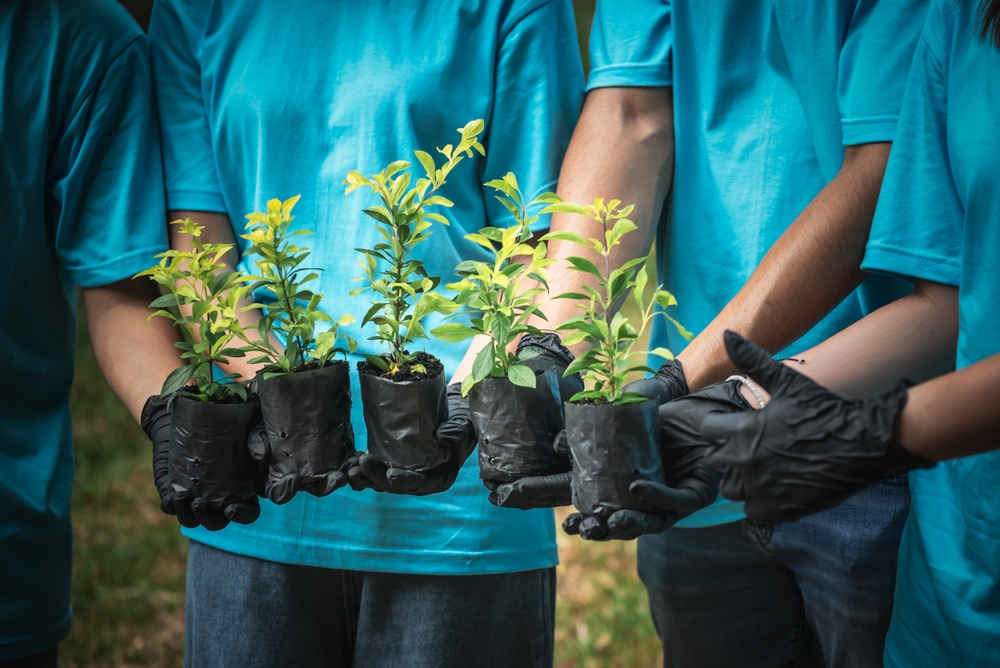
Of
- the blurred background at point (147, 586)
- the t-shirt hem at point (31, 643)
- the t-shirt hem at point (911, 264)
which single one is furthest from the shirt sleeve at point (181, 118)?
the blurred background at point (147, 586)

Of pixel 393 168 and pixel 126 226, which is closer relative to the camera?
pixel 393 168

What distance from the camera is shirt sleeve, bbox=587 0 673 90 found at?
5.00 ft

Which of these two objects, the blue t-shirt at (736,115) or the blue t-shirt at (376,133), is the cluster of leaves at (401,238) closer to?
the blue t-shirt at (376,133)

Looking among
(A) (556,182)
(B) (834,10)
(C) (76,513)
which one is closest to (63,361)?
(A) (556,182)

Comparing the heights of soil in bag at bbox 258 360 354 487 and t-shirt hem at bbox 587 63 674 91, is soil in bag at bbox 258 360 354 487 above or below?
below

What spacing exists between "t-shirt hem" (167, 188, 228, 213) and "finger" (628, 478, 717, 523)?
1.00m

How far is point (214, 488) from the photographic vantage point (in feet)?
4.27

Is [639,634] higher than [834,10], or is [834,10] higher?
[834,10]

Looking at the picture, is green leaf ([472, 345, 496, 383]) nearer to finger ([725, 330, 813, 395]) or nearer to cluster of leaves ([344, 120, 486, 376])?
cluster of leaves ([344, 120, 486, 376])

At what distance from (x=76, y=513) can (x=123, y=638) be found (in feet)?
3.63

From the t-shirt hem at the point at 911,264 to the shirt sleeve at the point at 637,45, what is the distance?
1.83ft

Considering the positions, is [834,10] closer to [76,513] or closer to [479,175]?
[479,175]

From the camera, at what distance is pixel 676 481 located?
1207mm

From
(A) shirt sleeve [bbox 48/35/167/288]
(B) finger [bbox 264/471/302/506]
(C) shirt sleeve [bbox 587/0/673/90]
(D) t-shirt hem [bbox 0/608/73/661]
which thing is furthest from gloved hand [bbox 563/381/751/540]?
(D) t-shirt hem [bbox 0/608/73/661]
